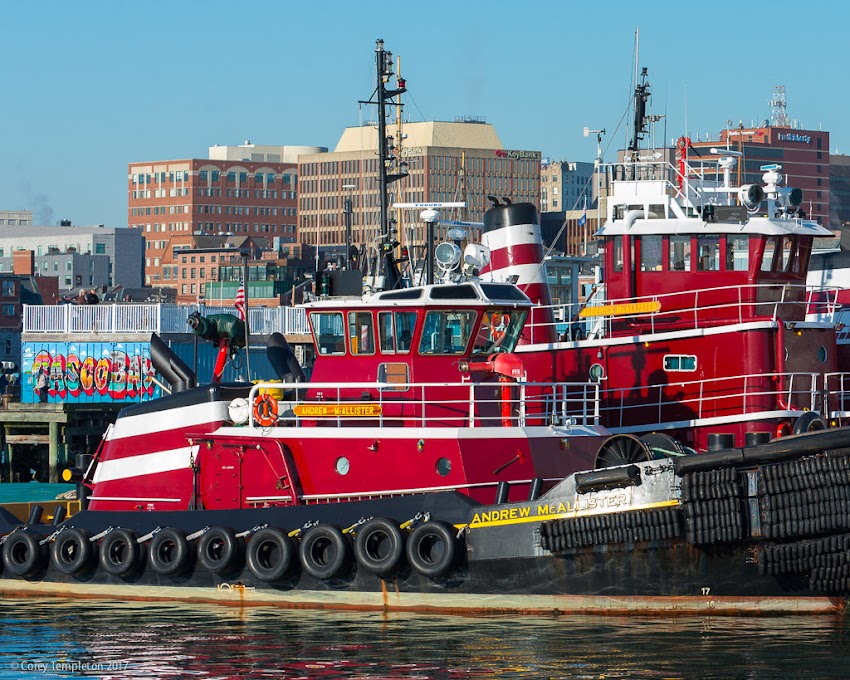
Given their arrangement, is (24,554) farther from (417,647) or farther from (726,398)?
(726,398)

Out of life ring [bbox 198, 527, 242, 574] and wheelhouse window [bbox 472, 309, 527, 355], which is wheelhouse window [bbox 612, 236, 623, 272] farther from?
life ring [bbox 198, 527, 242, 574]

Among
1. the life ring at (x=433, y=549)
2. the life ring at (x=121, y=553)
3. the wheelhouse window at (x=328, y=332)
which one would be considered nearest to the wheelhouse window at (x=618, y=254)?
the wheelhouse window at (x=328, y=332)

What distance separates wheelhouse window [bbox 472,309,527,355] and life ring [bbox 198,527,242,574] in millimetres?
4014

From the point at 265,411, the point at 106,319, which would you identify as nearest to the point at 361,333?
the point at 265,411

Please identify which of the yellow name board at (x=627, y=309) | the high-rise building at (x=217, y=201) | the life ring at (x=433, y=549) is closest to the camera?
the life ring at (x=433, y=549)

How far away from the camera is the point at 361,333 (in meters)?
20.6

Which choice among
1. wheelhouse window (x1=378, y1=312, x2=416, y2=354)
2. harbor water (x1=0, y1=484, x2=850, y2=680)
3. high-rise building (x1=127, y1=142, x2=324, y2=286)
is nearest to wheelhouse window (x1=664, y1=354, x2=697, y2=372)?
wheelhouse window (x1=378, y1=312, x2=416, y2=354)

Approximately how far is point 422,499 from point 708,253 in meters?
7.20

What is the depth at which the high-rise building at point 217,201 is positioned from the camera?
16700 cm

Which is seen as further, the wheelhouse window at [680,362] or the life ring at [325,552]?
the wheelhouse window at [680,362]

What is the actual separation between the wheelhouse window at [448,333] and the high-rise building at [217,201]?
478ft

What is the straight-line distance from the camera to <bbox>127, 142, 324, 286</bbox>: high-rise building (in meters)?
167

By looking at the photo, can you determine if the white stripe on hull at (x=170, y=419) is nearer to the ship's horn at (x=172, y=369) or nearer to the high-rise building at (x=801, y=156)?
the ship's horn at (x=172, y=369)

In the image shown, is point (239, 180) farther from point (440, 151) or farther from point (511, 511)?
point (511, 511)
